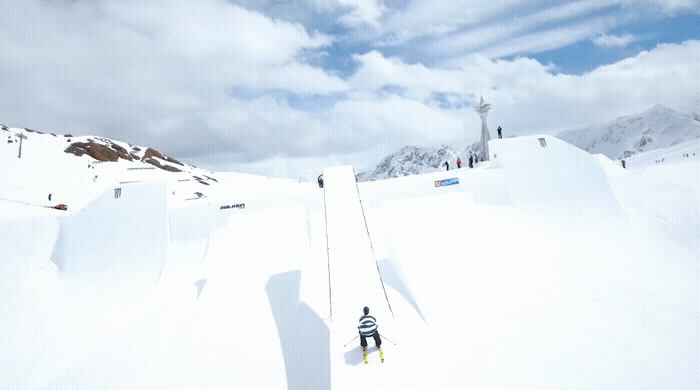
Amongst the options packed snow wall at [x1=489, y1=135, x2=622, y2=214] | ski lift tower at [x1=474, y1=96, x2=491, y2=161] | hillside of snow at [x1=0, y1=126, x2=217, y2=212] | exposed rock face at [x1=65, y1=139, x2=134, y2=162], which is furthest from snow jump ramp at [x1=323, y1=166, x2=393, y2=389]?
exposed rock face at [x1=65, y1=139, x2=134, y2=162]

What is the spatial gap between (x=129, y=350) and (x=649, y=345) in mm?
18302

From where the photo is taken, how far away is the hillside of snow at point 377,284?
36.7 feet

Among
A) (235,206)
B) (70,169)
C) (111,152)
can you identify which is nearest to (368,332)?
(235,206)

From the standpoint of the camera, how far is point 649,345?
11383mm

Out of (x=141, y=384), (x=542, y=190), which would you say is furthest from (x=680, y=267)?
(x=141, y=384)

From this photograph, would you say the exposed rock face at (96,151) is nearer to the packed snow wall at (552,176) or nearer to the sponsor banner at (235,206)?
the sponsor banner at (235,206)

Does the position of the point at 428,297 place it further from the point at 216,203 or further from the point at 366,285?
the point at 216,203

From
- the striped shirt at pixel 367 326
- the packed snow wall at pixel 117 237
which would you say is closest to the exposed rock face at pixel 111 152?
the packed snow wall at pixel 117 237

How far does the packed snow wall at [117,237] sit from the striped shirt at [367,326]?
42.3 ft

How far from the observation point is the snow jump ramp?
1048 cm

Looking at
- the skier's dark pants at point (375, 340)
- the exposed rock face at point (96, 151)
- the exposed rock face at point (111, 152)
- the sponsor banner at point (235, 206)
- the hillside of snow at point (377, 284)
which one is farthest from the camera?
the exposed rock face at point (111, 152)

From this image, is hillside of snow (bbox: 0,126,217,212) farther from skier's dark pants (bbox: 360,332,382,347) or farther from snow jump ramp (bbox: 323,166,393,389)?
skier's dark pants (bbox: 360,332,382,347)

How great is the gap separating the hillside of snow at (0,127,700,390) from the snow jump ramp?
0.23 feet

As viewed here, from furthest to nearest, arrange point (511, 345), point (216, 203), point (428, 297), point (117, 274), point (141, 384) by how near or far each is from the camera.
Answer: point (216, 203) → point (117, 274) → point (428, 297) → point (141, 384) → point (511, 345)
